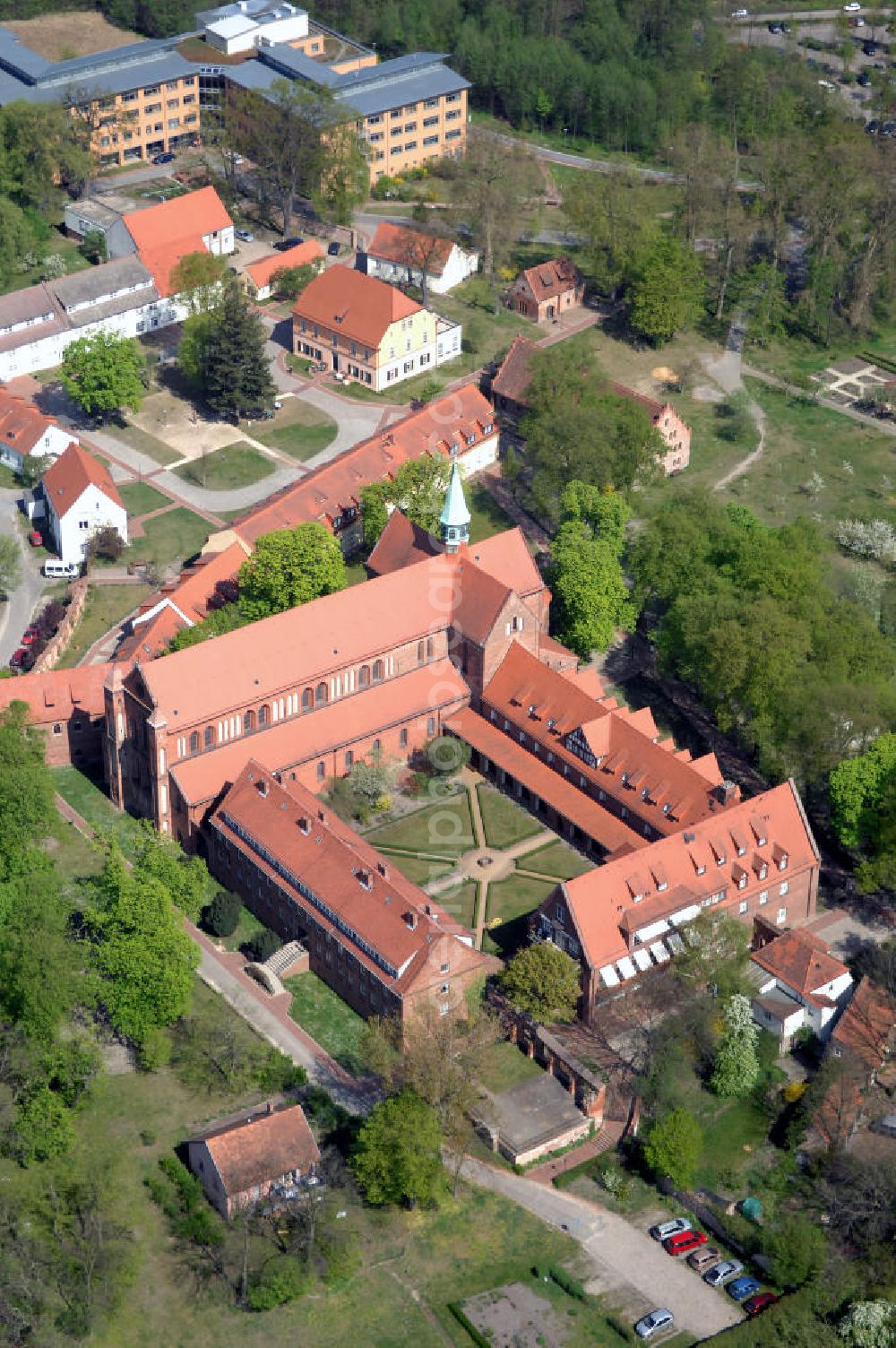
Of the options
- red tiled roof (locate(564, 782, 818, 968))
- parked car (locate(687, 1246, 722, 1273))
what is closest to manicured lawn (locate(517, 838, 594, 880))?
red tiled roof (locate(564, 782, 818, 968))

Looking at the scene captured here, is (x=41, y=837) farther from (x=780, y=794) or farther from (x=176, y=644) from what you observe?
(x=780, y=794)

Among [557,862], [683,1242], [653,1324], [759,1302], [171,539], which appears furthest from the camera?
[171,539]

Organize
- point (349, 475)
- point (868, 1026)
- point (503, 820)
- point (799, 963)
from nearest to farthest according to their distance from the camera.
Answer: point (868, 1026) → point (799, 963) → point (503, 820) → point (349, 475)

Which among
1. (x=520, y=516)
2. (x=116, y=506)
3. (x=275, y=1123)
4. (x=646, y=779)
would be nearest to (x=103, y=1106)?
(x=275, y=1123)

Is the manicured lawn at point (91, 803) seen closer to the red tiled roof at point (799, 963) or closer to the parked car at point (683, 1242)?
the red tiled roof at point (799, 963)

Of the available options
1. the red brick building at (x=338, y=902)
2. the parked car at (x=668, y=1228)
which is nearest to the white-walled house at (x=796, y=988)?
the parked car at (x=668, y=1228)

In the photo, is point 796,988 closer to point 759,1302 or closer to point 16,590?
point 759,1302

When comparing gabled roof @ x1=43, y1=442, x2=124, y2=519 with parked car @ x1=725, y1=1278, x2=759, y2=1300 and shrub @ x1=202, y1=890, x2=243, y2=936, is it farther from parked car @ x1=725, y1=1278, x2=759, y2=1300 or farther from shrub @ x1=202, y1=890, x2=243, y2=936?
parked car @ x1=725, y1=1278, x2=759, y2=1300

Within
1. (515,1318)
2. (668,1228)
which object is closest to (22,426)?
(668,1228)
